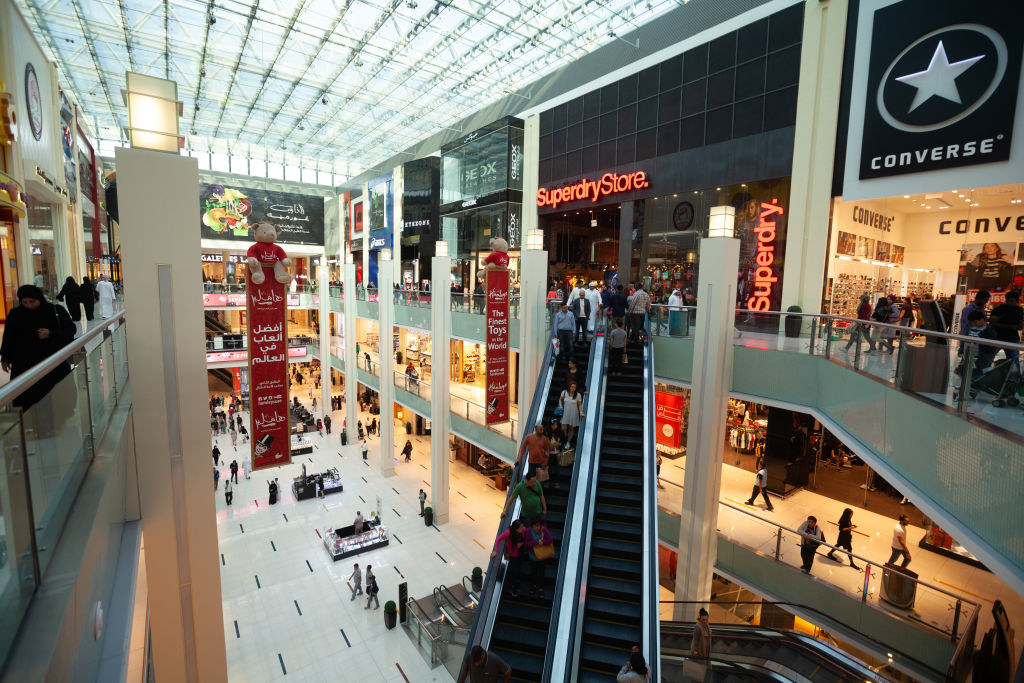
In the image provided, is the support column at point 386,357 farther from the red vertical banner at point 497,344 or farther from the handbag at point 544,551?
the handbag at point 544,551

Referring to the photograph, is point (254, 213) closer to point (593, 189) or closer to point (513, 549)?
point (593, 189)

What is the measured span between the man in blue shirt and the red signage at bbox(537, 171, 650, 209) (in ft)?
23.5

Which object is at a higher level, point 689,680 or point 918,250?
point 918,250

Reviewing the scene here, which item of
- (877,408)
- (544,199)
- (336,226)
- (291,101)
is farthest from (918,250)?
(336,226)

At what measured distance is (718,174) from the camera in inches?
574

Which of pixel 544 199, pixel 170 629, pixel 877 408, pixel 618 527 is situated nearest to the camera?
pixel 170 629

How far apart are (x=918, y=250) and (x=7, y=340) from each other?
1899 centimetres

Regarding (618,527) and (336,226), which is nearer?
(618,527)

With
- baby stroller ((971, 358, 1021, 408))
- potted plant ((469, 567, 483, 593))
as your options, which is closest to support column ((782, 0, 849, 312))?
baby stroller ((971, 358, 1021, 408))

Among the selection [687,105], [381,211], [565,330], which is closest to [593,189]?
[687,105]

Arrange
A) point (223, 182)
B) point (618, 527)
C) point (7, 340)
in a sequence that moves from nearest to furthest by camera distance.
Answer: point (7, 340) < point (618, 527) < point (223, 182)

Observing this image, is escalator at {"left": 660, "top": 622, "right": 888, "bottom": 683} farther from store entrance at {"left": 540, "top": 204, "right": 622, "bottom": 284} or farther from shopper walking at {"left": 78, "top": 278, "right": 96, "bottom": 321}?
store entrance at {"left": 540, "top": 204, "right": 622, "bottom": 284}

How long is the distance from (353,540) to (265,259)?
11.5m

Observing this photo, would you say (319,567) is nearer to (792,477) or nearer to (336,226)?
(792,477)
